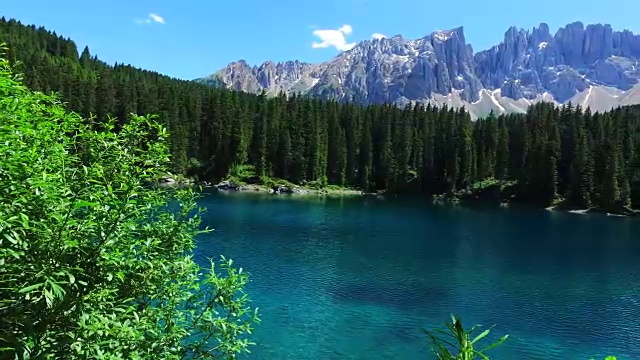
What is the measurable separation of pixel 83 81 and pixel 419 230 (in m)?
114

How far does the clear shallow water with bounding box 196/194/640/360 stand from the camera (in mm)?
32125

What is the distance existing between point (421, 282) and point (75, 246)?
43.5 m

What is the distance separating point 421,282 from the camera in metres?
46.6

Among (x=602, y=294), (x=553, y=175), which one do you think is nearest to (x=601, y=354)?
(x=602, y=294)

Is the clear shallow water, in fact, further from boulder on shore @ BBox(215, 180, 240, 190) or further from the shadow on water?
boulder on shore @ BBox(215, 180, 240, 190)

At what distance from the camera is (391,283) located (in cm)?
4572

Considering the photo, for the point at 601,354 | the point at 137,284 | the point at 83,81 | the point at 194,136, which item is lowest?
the point at 601,354

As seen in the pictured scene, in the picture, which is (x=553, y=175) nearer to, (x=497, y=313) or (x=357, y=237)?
(x=357, y=237)

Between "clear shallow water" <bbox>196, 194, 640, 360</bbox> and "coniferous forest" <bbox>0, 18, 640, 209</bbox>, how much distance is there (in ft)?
159

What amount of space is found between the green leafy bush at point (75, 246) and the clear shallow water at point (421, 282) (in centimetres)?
2166

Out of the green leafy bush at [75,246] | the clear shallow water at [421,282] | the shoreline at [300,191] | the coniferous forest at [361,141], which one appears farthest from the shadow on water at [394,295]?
the coniferous forest at [361,141]

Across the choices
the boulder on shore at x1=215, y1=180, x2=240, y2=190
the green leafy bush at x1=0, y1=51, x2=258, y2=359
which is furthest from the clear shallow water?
→ the boulder on shore at x1=215, y1=180, x2=240, y2=190

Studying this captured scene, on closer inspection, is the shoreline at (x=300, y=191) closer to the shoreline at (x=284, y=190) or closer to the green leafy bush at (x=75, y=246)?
the shoreline at (x=284, y=190)

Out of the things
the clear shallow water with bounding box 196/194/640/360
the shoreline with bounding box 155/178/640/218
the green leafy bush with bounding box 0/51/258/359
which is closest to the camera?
the green leafy bush with bounding box 0/51/258/359
